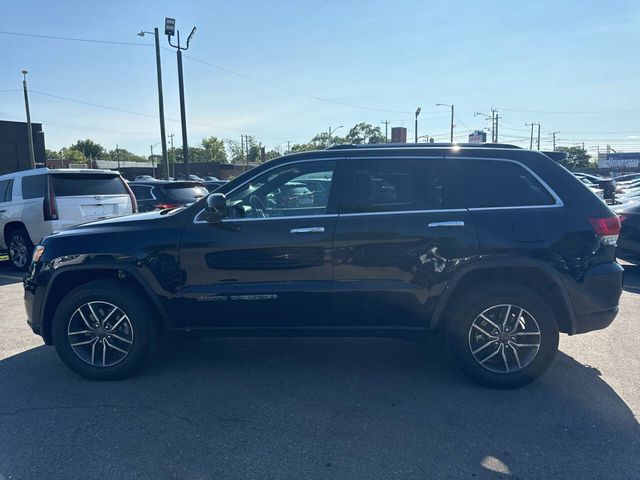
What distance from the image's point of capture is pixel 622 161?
73062 mm

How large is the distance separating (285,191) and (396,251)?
3.62ft

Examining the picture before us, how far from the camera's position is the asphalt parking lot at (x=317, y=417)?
288 centimetres

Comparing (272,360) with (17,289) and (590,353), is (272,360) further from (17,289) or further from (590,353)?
(17,289)

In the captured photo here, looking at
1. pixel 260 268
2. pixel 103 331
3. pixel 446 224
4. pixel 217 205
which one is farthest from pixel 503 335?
pixel 103 331

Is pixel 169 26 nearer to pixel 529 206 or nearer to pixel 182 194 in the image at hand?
pixel 182 194

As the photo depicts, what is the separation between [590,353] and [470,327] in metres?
1.66

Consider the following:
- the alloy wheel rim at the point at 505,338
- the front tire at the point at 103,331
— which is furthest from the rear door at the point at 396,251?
the front tire at the point at 103,331

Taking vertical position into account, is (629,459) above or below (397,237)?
below

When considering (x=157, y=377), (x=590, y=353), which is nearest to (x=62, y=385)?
(x=157, y=377)

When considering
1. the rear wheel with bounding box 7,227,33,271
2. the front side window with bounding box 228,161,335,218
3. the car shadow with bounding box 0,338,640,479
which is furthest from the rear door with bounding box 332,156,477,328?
the rear wheel with bounding box 7,227,33,271

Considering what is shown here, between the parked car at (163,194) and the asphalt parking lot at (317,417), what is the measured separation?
5850 mm

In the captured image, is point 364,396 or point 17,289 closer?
point 364,396

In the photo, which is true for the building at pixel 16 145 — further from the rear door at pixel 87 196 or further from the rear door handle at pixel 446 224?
the rear door handle at pixel 446 224

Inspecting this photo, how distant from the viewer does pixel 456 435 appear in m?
3.21
